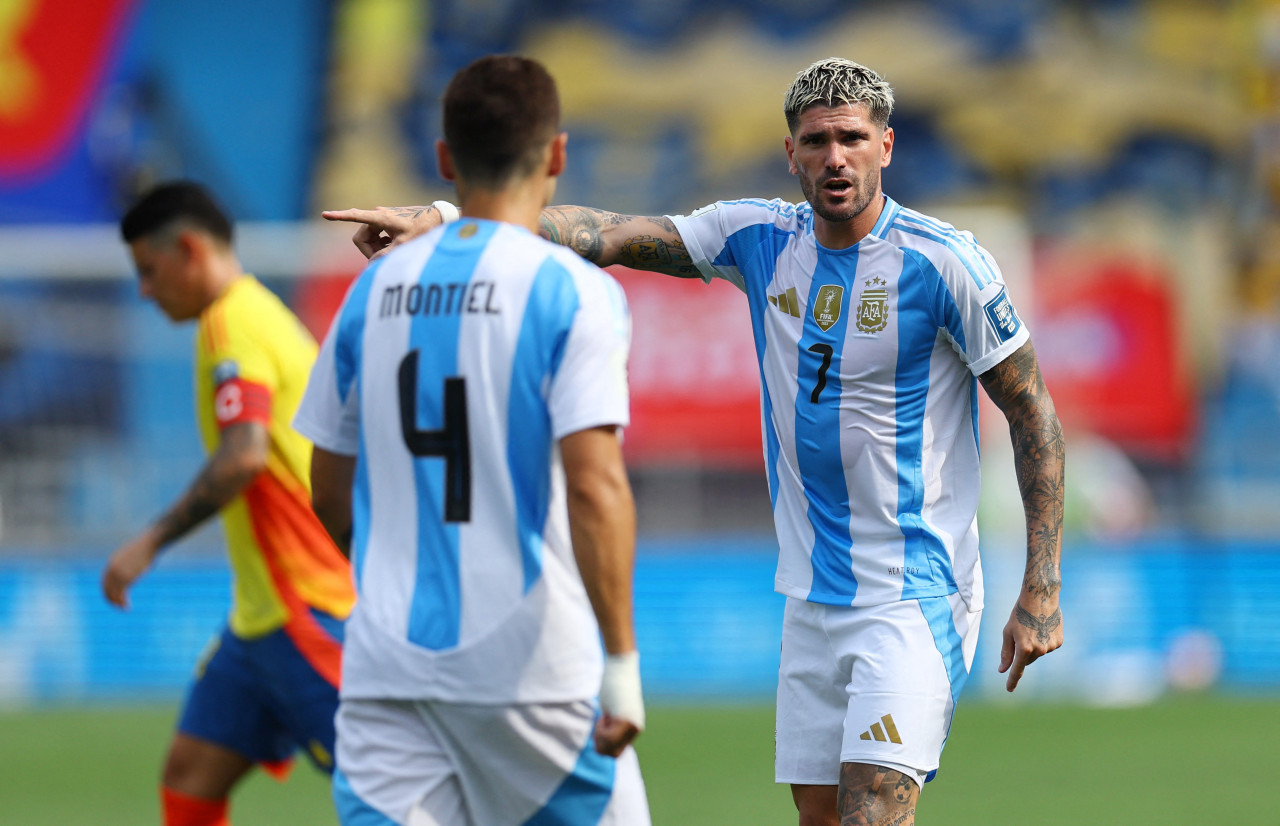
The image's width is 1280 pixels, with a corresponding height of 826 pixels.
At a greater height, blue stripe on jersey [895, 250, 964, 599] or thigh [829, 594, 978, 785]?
blue stripe on jersey [895, 250, 964, 599]

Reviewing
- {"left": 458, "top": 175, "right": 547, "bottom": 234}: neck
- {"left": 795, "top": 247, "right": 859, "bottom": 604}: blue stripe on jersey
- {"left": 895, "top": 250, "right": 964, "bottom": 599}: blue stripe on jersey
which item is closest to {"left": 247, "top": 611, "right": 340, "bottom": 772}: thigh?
{"left": 795, "top": 247, "right": 859, "bottom": 604}: blue stripe on jersey

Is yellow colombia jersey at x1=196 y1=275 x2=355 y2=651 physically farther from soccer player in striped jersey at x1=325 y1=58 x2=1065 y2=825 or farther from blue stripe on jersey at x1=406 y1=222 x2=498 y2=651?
blue stripe on jersey at x1=406 y1=222 x2=498 y2=651

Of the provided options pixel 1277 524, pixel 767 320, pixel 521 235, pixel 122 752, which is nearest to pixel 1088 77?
pixel 1277 524

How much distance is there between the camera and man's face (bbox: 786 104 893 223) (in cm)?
438

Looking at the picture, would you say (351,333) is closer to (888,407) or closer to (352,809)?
(352,809)

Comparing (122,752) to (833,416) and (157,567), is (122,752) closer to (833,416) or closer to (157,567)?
(157,567)

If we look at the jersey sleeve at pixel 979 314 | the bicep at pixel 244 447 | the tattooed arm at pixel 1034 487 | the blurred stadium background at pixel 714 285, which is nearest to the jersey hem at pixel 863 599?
the tattooed arm at pixel 1034 487

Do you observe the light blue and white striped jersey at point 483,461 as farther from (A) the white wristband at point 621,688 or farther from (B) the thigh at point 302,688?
(B) the thigh at point 302,688

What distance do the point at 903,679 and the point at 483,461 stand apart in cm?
157

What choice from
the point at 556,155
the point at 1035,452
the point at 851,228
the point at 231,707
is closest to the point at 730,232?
the point at 851,228

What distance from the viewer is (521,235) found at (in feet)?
10.9

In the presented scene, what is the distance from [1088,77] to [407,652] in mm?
20147

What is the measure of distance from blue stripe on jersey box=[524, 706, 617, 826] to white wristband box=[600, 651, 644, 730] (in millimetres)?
118

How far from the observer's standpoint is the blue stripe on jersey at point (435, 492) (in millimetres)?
3225
